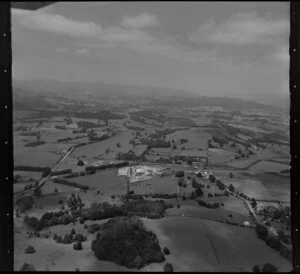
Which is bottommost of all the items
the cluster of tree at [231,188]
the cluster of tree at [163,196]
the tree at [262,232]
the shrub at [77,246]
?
the cluster of tree at [163,196]

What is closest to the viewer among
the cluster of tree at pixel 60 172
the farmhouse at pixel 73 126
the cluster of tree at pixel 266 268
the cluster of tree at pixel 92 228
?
the cluster of tree at pixel 266 268

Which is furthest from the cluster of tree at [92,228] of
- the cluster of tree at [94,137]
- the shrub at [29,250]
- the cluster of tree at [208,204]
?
the cluster of tree at [94,137]

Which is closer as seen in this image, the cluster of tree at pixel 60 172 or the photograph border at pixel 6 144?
the photograph border at pixel 6 144

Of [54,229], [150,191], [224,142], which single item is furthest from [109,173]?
[224,142]

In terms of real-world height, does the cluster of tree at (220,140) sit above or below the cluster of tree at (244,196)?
above

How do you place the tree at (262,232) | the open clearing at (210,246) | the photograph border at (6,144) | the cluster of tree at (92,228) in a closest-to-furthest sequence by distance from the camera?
1. the photograph border at (6,144)
2. the open clearing at (210,246)
3. the tree at (262,232)
4. the cluster of tree at (92,228)

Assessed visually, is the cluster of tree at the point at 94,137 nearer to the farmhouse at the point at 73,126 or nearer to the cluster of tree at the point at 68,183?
the farmhouse at the point at 73,126
